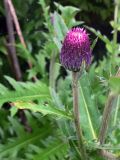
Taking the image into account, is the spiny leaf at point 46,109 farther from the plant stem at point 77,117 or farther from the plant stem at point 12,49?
the plant stem at point 12,49

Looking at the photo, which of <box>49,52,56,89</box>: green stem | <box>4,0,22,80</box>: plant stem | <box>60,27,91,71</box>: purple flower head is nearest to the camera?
<box>60,27,91,71</box>: purple flower head

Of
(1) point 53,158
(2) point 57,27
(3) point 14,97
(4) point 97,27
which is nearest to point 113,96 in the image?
(3) point 14,97

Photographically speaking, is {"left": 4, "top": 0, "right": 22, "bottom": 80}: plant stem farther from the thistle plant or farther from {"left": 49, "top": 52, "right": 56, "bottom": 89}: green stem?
the thistle plant

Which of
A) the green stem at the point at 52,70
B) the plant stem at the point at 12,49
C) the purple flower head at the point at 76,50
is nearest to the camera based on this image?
the purple flower head at the point at 76,50

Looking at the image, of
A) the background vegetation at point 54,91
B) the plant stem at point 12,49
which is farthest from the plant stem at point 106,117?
the plant stem at point 12,49

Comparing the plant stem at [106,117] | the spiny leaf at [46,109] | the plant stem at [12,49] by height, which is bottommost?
the plant stem at [106,117]

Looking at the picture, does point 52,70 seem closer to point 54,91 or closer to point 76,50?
point 54,91

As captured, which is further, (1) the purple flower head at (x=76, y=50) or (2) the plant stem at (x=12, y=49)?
(2) the plant stem at (x=12, y=49)

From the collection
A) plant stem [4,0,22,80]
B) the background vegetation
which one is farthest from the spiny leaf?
plant stem [4,0,22,80]

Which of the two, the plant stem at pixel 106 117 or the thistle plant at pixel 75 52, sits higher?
the thistle plant at pixel 75 52

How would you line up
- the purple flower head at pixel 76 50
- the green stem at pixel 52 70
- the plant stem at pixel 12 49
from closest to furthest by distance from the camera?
the purple flower head at pixel 76 50 → the green stem at pixel 52 70 → the plant stem at pixel 12 49

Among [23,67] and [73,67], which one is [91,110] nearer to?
[73,67]
